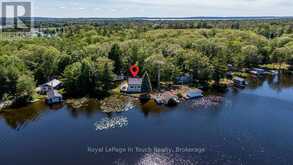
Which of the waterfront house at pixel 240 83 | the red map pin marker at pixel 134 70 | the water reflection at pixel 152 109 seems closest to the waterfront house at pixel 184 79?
the red map pin marker at pixel 134 70

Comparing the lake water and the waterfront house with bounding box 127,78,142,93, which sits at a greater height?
the waterfront house with bounding box 127,78,142,93

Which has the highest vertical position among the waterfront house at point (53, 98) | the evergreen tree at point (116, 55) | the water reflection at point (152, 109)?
the evergreen tree at point (116, 55)

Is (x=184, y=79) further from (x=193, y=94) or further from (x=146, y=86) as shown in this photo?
(x=146, y=86)

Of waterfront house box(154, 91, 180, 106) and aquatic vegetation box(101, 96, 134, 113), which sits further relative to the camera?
waterfront house box(154, 91, 180, 106)

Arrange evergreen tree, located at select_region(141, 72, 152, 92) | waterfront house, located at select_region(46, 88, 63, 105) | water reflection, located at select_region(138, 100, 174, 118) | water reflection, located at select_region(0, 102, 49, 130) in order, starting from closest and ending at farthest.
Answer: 1. water reflection, located at select_region(0, 102, 49, 130)
2. water reflection, located at select_region(138, 100, 174, 118)
3. waterfront house, located at select_region(46, 88, 63, 105)
4. evergreen tree, located at select_region(141, 72, 152, 92)

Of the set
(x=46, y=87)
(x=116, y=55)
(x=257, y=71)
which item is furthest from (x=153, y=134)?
(x=257, y=71)

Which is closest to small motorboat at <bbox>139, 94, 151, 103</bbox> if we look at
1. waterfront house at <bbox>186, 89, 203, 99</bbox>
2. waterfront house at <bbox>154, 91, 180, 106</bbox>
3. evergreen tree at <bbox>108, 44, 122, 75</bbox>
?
waterfront house at <bbox>154, 91, 180, 106</bbox>

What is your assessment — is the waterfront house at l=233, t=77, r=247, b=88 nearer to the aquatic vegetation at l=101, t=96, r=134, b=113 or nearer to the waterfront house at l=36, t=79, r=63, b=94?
the aquatic vegetation at l=101, t=96, r=134, b=113

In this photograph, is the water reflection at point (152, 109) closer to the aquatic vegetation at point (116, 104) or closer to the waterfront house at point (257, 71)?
the aquatic vegetation at point (116, 104)

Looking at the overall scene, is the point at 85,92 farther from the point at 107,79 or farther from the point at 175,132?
the point at 175,132
